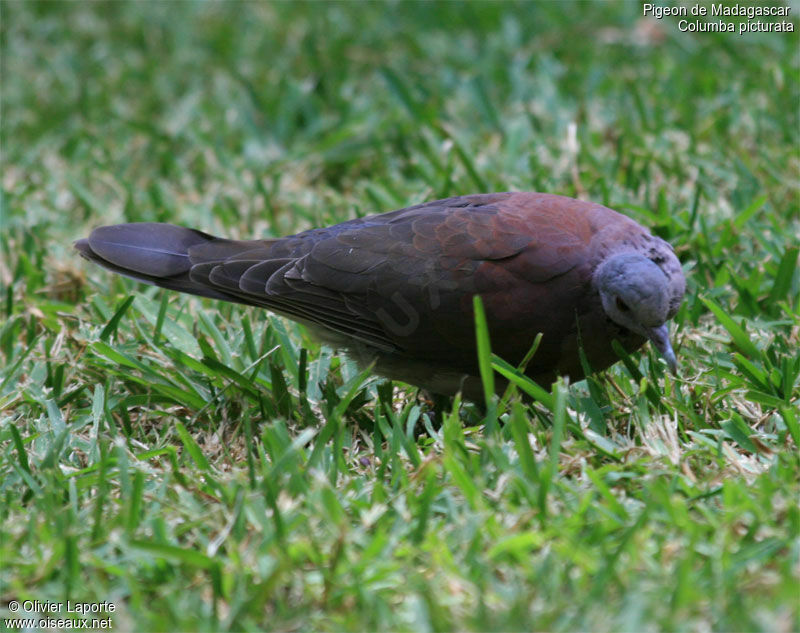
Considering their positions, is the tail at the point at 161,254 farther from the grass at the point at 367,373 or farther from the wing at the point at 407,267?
the grass at the point at 367,373

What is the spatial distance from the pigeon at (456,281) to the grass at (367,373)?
16cm

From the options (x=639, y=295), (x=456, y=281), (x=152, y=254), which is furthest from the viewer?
(x=152, y=254)

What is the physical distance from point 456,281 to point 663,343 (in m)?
Answer: 0.66

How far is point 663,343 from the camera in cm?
339

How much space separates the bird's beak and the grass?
11cm

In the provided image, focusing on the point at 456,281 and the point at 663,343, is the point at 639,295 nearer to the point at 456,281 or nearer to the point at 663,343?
the point at 663,343

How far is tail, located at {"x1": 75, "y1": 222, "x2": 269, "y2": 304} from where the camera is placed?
12.6 ft

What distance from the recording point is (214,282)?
12.3 ft

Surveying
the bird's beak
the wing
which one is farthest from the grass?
the wing

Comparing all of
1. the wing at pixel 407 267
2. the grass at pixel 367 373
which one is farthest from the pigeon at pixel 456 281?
the grass at pixel 367 373

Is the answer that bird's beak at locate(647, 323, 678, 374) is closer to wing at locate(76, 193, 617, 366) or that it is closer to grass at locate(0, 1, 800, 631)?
grass at locate(0, 1, 800, 631)

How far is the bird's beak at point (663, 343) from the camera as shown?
3375 mm

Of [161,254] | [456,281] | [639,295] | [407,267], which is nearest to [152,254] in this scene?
[161,254]

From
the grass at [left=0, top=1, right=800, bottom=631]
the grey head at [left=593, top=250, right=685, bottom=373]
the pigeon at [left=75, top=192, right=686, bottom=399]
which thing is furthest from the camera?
the pigeon at [left=75, top=192, right=686, bottom=399]
